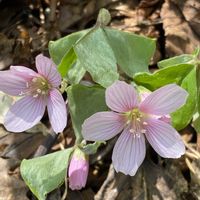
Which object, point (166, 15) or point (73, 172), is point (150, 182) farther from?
point (166, 15)

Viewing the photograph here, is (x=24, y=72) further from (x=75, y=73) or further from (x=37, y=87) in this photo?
(x=75, y=73)

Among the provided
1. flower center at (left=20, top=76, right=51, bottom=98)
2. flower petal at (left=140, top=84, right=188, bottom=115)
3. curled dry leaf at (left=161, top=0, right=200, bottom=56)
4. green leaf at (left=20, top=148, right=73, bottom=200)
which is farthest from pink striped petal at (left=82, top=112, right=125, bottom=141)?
curled dry leaf at (left=161, top=0, right=200, bottom=56)

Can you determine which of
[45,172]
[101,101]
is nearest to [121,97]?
[101,101]

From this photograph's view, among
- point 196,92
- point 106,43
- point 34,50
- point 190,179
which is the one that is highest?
point 106,43

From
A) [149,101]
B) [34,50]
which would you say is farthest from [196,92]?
[34,50]

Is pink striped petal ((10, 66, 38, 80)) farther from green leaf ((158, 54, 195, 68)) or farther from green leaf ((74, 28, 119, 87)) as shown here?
green leaf ((158, 54, 195, 68))

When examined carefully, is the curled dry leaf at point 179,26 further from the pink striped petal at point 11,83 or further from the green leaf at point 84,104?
the pink striped petal at point 11,83

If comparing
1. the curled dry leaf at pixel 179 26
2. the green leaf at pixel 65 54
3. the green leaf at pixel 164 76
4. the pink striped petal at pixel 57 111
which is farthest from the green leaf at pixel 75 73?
the curled dry leaf at pixel 179 26
